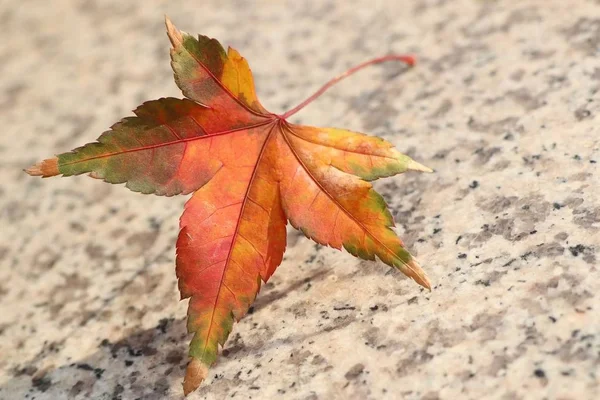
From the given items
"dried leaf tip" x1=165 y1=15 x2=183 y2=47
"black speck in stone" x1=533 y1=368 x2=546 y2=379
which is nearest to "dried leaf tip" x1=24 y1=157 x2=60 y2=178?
"dried leaf tip" x1=165 y1=15 x2=183 y2=47

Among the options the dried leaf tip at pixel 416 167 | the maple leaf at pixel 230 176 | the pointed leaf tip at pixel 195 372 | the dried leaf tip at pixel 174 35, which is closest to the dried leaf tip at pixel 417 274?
the maple leaf at pixel 230 176

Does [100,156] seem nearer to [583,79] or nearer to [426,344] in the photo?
[426,344]

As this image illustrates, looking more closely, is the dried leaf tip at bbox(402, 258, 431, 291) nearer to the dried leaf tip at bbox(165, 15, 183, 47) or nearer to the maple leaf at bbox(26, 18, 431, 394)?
the maple leaf at bbox(26, 18, 431, 394)

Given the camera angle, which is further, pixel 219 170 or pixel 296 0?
pixel 296 0

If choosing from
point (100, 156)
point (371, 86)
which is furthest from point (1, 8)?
point (100, 156)

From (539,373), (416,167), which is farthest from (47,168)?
(539,373)

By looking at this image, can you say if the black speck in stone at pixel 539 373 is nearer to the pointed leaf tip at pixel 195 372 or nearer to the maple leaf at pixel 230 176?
the maple leaf at pixel 230 176
